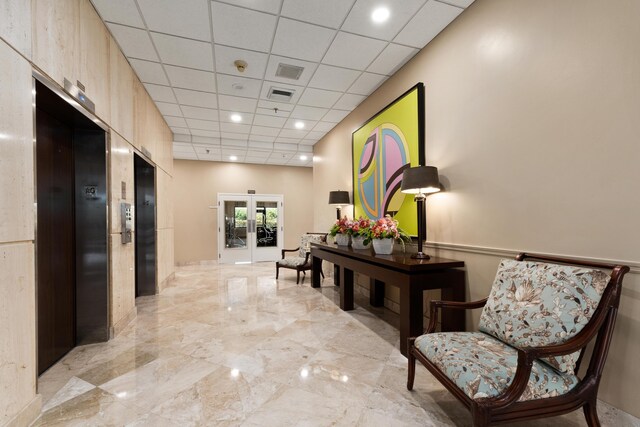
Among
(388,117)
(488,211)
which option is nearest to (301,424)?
(488,211)

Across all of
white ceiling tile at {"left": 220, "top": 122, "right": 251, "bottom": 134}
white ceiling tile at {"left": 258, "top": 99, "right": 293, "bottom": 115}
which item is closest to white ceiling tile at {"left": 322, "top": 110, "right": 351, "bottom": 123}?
white ceiling tile at {"left": 258, "top": 99, "right": 293, "bottom": 115}

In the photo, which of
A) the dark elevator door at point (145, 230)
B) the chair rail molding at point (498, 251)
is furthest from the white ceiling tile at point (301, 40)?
the dark elevator door at point (145, 230)

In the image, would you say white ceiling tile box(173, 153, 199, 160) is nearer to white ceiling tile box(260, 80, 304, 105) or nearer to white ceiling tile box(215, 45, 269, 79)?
white ceiling tile box(260, 80, 304, 105)

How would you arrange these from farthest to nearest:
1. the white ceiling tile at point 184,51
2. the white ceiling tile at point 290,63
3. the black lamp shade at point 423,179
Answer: the white ceiling tile at point 290,63 → the white ceiling tile at point 184,51 → the black lamp shade at point 423,179

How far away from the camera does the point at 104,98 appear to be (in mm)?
2875

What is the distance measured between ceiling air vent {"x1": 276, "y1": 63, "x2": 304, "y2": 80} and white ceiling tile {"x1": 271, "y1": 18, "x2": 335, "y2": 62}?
0.74 feet

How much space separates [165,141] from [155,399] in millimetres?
4786

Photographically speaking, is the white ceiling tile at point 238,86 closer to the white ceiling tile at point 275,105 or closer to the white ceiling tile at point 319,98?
the white ceiling tile at point 275,105

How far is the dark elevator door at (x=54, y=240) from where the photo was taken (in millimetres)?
2395

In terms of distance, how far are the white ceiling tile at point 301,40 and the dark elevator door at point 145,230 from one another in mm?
2972

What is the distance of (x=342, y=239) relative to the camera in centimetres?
448

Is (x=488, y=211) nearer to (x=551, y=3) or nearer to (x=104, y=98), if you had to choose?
(x=551, y=3)

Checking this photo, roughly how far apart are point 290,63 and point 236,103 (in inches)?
59.0

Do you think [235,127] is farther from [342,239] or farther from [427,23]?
[427,23]
